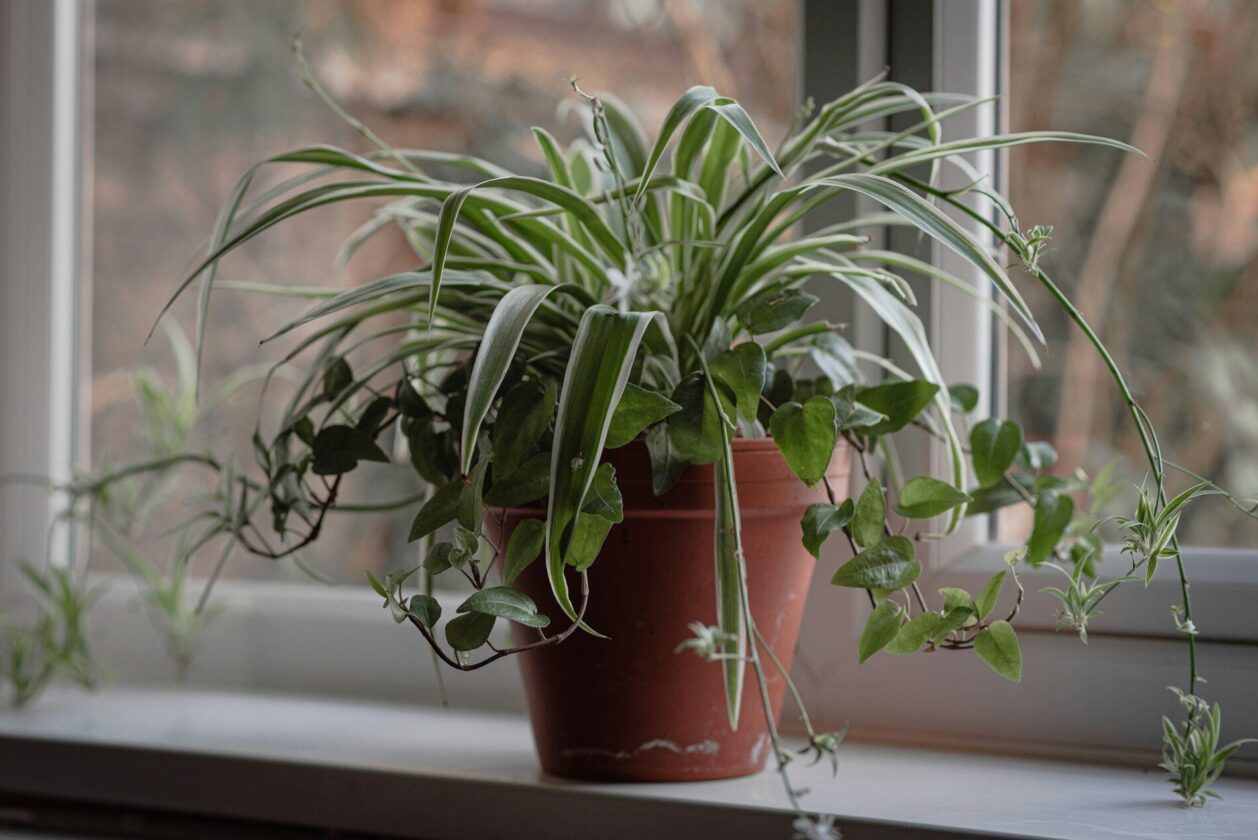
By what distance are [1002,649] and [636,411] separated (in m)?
0.25

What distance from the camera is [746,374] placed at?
0.67 meters

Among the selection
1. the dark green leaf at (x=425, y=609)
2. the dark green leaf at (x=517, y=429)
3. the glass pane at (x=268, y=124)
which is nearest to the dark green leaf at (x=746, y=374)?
the dark green leaf at (x=517, y=429)

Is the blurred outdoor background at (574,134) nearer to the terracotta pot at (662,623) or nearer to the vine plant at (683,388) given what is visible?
the vine plant at (683,388)

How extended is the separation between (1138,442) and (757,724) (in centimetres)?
41

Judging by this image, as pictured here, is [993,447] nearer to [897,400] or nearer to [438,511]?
[897,400]

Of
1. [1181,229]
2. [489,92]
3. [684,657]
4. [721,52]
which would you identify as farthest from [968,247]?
[489,92]

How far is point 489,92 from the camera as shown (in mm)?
1220

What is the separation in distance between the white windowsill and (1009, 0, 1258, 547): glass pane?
0.27m

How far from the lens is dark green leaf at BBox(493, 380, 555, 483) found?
0.65 metres

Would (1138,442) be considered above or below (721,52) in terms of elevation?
below

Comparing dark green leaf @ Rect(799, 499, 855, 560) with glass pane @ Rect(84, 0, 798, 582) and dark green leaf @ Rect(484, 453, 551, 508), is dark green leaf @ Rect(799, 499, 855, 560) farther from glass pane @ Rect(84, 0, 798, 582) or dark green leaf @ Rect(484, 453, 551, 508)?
glass pane @ Rect(84, 0, 798, 582)

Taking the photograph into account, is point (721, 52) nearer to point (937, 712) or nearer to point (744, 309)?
point (744, 309)

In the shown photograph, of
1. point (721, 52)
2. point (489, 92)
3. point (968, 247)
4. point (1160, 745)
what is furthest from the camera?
point (489, 92)

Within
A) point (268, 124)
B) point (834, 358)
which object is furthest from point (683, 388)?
point (268, 124)
